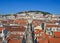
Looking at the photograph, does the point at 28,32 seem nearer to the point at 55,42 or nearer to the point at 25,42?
the point at 25,42

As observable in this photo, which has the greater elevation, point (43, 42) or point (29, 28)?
point (29, 28)

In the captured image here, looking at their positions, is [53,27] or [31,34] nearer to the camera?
[31,34]

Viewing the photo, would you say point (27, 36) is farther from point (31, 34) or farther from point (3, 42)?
point (3, 42)

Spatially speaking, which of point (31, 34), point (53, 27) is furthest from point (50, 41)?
point (53, 27)

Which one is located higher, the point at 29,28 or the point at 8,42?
the point at 29,28

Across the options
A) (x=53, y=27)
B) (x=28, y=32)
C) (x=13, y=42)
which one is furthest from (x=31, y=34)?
(x=53, y=27)

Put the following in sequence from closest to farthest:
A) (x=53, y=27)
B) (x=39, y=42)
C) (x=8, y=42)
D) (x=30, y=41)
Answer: (x=30, y=41) < (x=8, y=42) < (x=39, y=42) < (x=53, y=27)

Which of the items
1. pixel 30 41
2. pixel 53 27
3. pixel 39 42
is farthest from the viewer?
pixel 53 27

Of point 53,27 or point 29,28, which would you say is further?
point 53,27

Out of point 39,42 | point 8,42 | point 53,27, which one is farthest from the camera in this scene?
point 53,27
